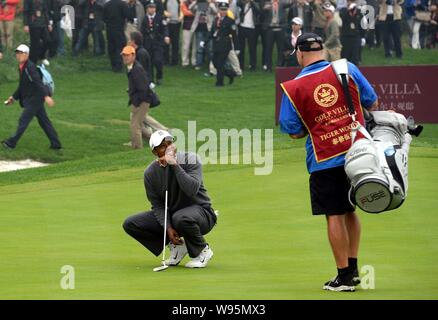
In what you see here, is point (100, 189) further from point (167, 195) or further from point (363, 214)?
point (167, 195)

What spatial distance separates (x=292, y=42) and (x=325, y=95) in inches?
929

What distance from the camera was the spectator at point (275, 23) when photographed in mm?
37406

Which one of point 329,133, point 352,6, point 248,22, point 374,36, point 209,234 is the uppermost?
point 329,133

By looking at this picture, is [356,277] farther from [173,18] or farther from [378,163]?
[173,18]

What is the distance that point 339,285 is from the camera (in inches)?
450

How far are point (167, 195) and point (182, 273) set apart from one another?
33.4 inches

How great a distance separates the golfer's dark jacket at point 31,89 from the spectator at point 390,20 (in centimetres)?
1435

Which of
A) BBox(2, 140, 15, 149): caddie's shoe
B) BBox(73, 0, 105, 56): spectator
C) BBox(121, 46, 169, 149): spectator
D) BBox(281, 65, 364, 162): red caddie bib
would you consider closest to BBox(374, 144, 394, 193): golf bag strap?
BBox(281, 65, 364, 162): red caddie bib

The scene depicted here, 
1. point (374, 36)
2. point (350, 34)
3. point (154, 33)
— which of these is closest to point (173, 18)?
point (154, 33)

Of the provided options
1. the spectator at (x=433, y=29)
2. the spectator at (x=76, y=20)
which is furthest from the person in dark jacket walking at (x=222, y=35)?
the spectator at (x=433, y=29)

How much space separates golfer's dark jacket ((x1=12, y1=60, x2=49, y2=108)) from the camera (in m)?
27.1

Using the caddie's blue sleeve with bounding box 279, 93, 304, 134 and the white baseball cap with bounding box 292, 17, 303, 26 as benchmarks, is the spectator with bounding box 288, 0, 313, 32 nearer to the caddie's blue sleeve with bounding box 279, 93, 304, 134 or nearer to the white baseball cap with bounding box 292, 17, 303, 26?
Result: the white baseball cap with bounding box 292, 17, 303, 26

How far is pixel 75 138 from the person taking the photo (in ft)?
97.9

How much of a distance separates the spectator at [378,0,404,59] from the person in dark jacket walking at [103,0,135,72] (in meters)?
7.38
